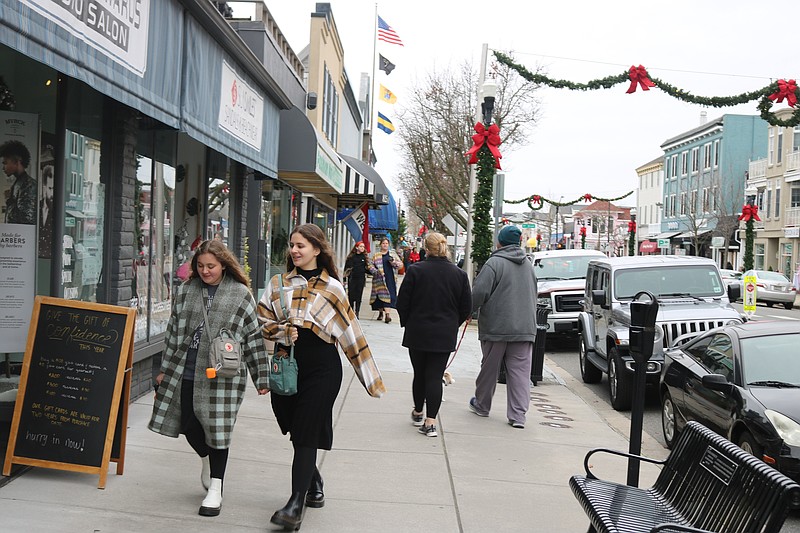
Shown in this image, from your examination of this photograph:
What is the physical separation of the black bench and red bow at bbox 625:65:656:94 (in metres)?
13.5

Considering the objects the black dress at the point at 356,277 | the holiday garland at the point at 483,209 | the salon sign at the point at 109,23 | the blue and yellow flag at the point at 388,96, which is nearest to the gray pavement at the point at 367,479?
the salon sign at the point at 109,23

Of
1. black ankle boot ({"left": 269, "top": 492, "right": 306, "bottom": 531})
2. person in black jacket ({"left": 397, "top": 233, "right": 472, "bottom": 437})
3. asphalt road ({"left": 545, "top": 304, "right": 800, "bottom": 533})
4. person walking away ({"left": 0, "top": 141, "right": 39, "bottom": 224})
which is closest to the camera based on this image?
black ankle boot ({"left": 269, "top": 492, "right": 306, "bottom": 531})

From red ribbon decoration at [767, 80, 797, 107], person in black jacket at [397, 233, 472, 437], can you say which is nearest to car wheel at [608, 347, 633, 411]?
person in black jacket at [397, 233, 472, 437]

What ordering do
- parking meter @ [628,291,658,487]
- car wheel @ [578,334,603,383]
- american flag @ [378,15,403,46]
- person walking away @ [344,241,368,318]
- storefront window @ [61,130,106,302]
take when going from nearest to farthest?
parking meter @ [628,291,658,487]
storefront window @ [61,130,106,302]
car wheel @ [578,334,603,383]
person walking away @ [344,241,368,318]
american flag @ [378,15,403,46]

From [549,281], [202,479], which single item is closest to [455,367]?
[549,281]

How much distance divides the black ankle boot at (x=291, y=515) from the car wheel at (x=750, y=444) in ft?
11.5

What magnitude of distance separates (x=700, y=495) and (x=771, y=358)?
3.41 metres

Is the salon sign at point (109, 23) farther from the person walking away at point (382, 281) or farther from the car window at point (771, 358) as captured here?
the person walking away at point (382, 281)

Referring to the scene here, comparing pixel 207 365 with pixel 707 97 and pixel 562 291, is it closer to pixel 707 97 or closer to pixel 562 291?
pixel 562 291

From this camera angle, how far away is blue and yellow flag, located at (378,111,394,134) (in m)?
41.0

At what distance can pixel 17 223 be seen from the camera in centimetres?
706

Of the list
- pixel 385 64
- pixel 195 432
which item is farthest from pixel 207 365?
pixel 385 64

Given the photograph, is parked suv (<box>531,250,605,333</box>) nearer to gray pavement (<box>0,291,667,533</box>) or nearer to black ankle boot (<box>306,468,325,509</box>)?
gray pavement (<box>0,291,667,533</box>)

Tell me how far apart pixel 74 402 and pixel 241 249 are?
8.86m
